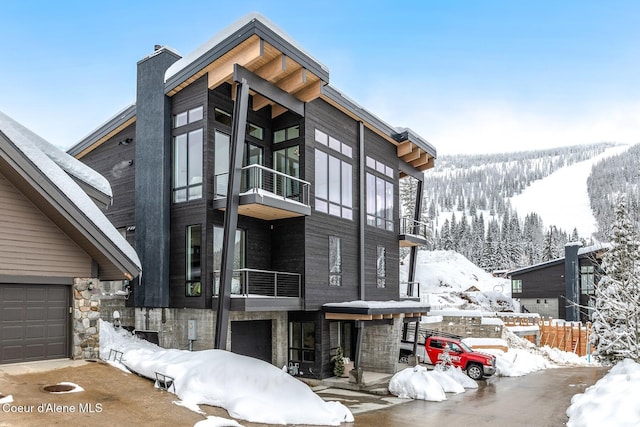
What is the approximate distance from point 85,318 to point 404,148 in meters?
18.2

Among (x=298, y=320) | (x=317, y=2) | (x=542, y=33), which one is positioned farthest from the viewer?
(x=542, y=33)

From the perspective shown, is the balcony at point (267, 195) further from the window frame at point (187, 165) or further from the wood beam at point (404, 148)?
the wood beam at point (404, 148)

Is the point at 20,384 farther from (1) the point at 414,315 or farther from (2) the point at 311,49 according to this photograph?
(1) the point at 414,315

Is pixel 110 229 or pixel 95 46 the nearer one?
pixel 110 229

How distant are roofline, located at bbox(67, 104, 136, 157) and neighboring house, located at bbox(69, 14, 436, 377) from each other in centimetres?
7

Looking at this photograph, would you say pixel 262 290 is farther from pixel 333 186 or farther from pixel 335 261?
pixel 333 186

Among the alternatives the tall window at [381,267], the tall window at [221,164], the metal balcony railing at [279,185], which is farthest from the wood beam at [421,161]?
the tall window at [221,164]

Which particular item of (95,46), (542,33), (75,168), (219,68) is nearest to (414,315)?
(219,68)

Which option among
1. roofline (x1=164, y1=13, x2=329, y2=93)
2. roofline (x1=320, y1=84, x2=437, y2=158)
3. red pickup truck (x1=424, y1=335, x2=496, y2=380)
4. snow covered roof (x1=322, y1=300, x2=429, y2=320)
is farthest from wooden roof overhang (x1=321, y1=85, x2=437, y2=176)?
red pickup truck (x1=424, y1=335, x2=496, y2=380)

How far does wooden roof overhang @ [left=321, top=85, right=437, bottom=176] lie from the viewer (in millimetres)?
21625

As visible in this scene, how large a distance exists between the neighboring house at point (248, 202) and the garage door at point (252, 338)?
0.15 feet

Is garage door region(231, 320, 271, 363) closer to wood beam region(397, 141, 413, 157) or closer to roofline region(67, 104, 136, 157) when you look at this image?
roofline region(67, 104, 136, 157)

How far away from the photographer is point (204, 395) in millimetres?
11367

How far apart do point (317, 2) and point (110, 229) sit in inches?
713
